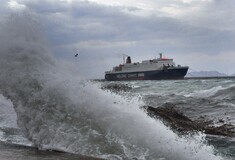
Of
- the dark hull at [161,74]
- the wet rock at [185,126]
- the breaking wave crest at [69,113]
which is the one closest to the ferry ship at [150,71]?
the dark hull at [161,74]

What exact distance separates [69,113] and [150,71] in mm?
93043

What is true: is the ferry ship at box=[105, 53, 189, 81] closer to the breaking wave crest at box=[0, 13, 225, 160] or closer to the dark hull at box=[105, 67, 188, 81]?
the dark hull at box=[105, 67, 188, 81]

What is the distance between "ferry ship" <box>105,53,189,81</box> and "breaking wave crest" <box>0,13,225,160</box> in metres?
89.8

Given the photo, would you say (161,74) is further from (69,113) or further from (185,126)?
(69,113)

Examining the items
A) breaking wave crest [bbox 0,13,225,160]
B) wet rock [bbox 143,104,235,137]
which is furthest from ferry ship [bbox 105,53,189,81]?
breaking wave crest [bbox 0,13,225,160]

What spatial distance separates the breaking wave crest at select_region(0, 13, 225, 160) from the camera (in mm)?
7809

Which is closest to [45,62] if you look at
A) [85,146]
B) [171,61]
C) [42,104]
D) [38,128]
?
[42,104]

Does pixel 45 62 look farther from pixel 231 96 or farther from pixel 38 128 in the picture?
pixel 231 96

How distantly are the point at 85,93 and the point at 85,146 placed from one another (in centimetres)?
159

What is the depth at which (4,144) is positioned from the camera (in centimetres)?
863

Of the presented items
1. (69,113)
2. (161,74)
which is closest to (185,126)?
(69,113)

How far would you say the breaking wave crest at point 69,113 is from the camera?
7.81m

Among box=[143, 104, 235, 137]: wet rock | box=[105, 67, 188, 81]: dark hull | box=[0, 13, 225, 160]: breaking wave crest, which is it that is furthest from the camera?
box=[105, 67, 188, 81]: dark hull

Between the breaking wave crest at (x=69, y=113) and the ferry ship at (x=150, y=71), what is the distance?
89792 mm
